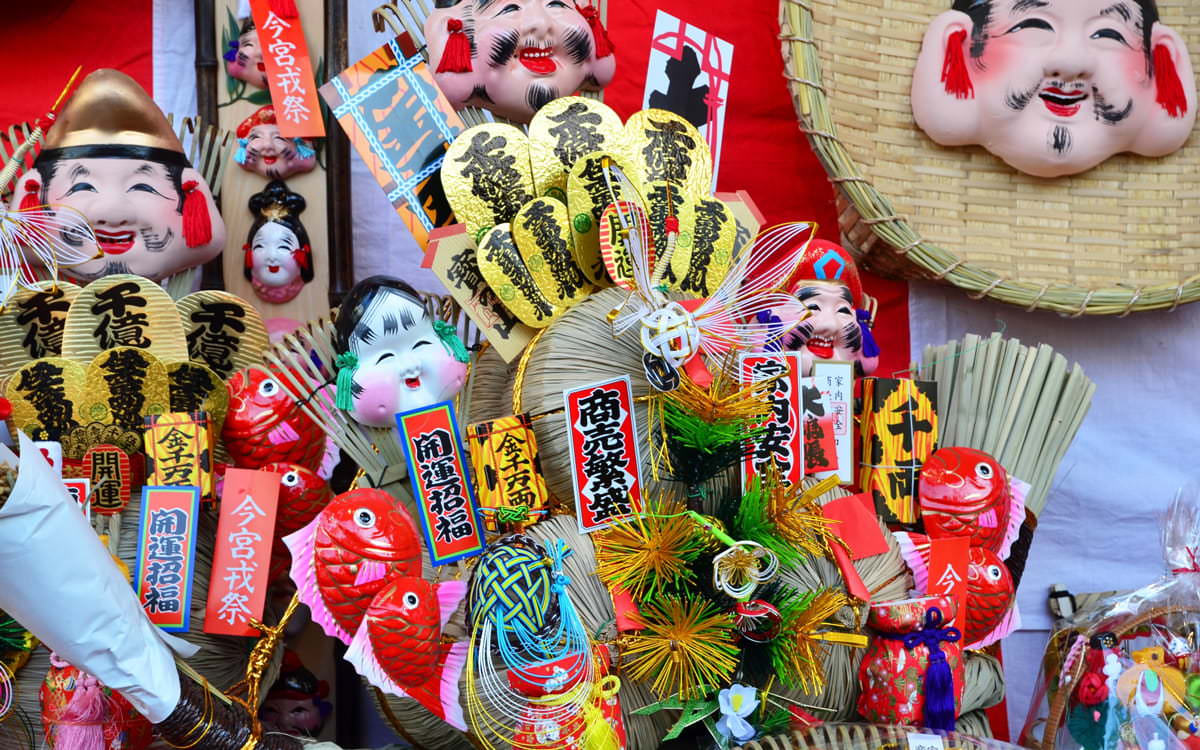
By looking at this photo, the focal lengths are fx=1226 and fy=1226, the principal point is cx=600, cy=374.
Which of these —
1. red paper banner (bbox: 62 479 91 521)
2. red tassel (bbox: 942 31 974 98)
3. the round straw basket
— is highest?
red tassel (bbox: 942 31 974 98)

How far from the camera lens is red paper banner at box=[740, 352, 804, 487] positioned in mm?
1535

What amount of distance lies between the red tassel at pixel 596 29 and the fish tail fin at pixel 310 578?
2.63ft

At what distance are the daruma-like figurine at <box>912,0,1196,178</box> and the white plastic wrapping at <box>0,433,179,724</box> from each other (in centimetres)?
147

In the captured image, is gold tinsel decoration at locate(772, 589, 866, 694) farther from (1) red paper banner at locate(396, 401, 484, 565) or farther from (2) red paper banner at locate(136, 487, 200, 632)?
(2) red paper banner at locate(136, 487, 200, 632)

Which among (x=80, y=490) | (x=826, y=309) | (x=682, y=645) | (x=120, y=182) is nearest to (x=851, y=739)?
(x=682, y=645)

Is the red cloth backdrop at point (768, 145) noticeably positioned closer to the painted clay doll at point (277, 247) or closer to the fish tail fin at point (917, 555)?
the fish tail fin at point (917, 555)

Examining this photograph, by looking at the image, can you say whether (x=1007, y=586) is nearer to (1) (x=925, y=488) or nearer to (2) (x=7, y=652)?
(1) (x=925, y=488)

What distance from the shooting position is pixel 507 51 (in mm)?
1698

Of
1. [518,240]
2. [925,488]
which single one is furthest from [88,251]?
[925,488]

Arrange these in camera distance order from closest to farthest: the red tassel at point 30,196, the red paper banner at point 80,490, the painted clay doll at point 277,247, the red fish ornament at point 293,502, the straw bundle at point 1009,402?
the red paper banner at point 80,490
the red fish ornament at point 293,502
the red tassel at point 30,196
the straw bundle at point 1009,402
the painted clay doll at point 277,247

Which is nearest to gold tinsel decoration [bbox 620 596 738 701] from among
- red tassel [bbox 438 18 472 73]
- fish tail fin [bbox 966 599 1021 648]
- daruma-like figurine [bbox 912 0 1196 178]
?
fish tail fin [bbox 966 599 1021 648]

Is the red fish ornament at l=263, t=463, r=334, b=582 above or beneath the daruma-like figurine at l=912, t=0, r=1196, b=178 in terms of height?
beneath

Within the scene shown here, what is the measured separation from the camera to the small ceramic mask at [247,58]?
6.39ft

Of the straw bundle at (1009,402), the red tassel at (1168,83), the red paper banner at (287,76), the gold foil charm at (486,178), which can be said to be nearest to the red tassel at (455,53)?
the gold foil charm at (486,178)
